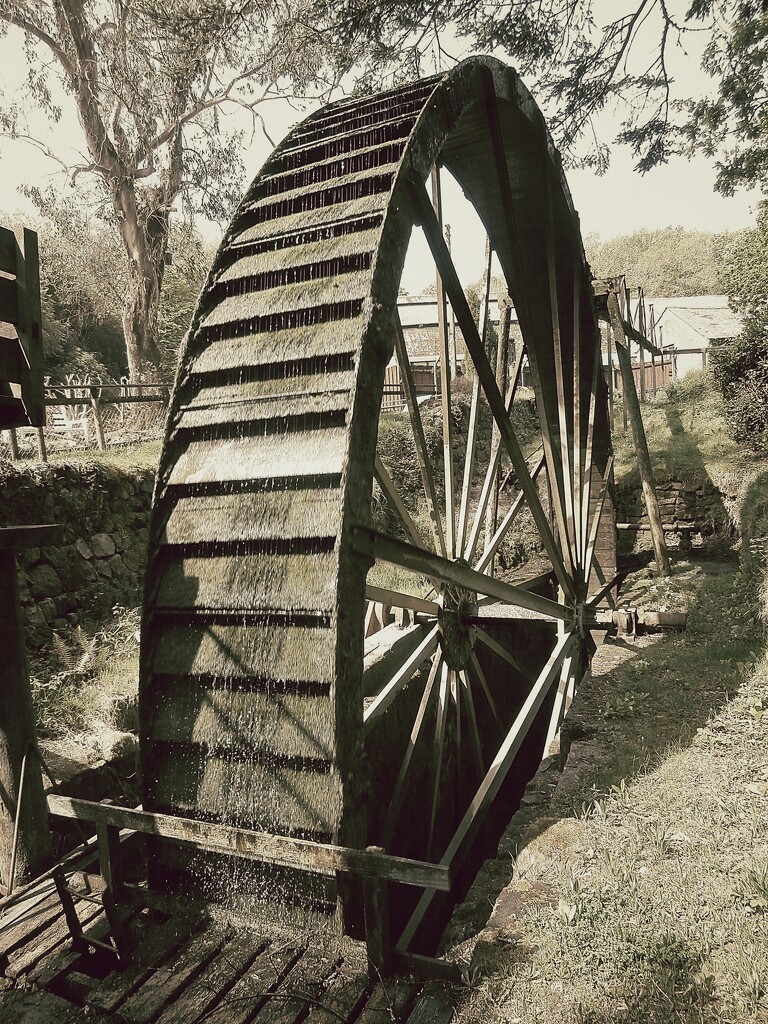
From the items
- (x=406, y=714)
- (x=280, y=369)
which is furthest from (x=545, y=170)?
(x=406, y=714)

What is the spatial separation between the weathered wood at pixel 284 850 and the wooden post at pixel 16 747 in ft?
1.90

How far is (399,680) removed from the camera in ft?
12.6

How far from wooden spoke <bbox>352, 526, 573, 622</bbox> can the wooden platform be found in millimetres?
1359

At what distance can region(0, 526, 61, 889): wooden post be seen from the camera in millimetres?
2762

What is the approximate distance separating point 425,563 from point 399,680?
1126 mm

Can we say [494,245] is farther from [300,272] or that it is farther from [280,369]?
[280,369]

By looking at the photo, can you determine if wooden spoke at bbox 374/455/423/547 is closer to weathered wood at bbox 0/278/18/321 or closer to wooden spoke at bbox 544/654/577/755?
wooden spoke at bbox 544/654/577/755

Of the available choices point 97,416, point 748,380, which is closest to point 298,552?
point 97,416

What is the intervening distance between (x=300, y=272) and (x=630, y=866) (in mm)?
2754

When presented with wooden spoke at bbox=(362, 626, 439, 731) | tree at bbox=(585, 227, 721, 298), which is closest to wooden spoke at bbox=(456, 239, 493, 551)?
wooden spoke at bbox=(362, 626, 439, 731)

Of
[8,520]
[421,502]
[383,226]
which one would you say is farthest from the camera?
[421,502]

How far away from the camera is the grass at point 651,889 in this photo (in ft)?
6.47

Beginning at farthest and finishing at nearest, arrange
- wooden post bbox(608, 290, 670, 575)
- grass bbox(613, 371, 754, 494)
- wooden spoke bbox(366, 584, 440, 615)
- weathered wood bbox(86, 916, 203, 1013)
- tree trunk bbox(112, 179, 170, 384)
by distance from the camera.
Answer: tree trunk bbox(112, 179, 170, 384)
grass bbox(613, 371, 754, 494)
wooden post bbox(608, 290, 670, 575)
wooden spoke bbox(366, 584, 440, 615)
weathered wood bbox(86, 916, 203, 1013)

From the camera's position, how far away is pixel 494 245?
5.03 meters
